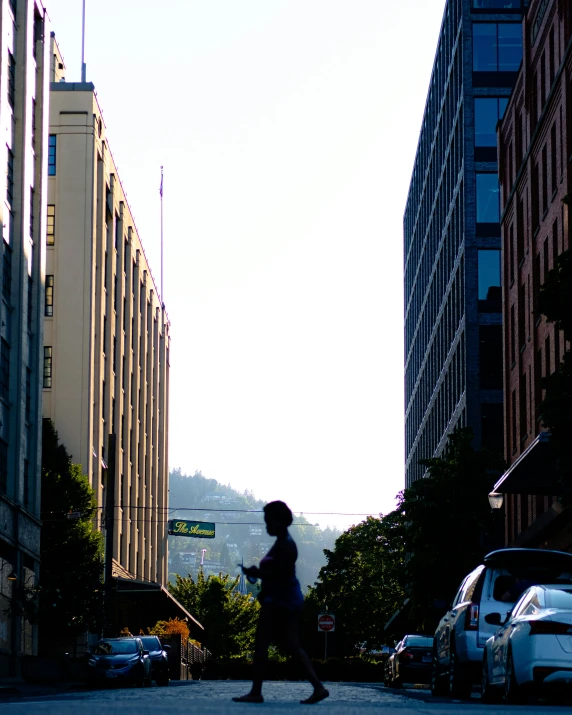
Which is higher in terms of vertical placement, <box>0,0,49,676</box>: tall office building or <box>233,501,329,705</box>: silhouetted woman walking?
<box>0,0,49,676</box>: tall office building

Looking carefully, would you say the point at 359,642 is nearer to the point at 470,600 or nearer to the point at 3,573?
the point at 3,573

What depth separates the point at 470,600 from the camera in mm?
18672

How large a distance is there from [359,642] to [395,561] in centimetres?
729

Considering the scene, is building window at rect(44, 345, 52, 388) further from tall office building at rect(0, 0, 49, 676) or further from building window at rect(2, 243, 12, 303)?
building window at rect(2, 243, 12, 303)

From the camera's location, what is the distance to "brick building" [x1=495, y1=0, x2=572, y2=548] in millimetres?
42531

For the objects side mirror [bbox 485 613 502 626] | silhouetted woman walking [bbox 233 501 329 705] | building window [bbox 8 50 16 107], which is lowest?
side mirror [bbox 485 613 502 626]

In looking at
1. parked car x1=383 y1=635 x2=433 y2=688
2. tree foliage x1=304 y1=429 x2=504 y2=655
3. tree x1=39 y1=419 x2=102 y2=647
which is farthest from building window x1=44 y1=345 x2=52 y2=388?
parked car x1=383 y1=635 x2=433 y2=688

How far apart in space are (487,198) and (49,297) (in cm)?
2307

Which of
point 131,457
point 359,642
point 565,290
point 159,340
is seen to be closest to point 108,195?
point 131,457

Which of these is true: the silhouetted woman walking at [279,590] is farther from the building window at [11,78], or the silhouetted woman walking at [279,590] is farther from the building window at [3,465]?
the building window at [11,78]

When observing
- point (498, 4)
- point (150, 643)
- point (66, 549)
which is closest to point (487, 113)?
point (498, 4)

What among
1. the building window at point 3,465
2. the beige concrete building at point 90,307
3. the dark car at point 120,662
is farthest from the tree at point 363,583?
the dark car at point 120,662

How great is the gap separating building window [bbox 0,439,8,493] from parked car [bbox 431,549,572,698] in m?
24.5

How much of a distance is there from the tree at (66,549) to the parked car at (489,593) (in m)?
26.5
